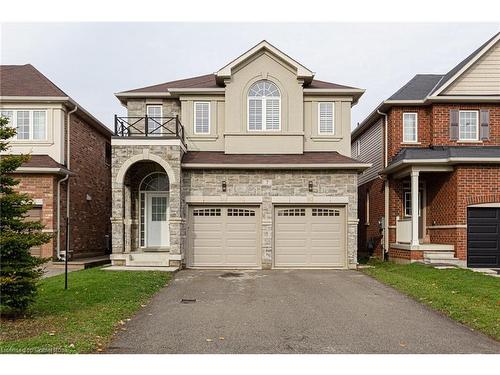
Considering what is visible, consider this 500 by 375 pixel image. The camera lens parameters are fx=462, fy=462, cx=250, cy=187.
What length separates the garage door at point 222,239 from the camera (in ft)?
53.6

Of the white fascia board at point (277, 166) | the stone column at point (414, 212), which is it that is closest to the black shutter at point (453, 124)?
the stone column at point (414, 212)

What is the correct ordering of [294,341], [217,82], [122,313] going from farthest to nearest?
1. [217,82]
2. [122,313]
3. [294,341]

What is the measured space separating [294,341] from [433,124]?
14.1 metres

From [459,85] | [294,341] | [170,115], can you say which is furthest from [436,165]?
[294,341]

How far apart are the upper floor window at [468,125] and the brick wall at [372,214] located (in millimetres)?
3733

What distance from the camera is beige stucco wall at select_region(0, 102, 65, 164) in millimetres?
17750

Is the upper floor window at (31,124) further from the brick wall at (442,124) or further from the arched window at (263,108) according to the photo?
the brick wall at (442,124)

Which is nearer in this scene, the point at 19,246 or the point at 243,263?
the point at 19,246

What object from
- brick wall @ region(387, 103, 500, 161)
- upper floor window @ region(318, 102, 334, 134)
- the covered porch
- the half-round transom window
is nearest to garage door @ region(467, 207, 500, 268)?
the covered porch

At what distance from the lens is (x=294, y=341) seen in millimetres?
7098

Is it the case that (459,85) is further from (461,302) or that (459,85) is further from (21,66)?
(21,66)

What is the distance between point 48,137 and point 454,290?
15041mm

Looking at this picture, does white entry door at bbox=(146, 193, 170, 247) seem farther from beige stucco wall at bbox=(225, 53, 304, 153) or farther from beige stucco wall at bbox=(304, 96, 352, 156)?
beige stucco wall at bbox=(304, 96, 352, 156)

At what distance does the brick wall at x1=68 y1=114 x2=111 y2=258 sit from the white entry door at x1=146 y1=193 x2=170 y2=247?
343 centimetres
